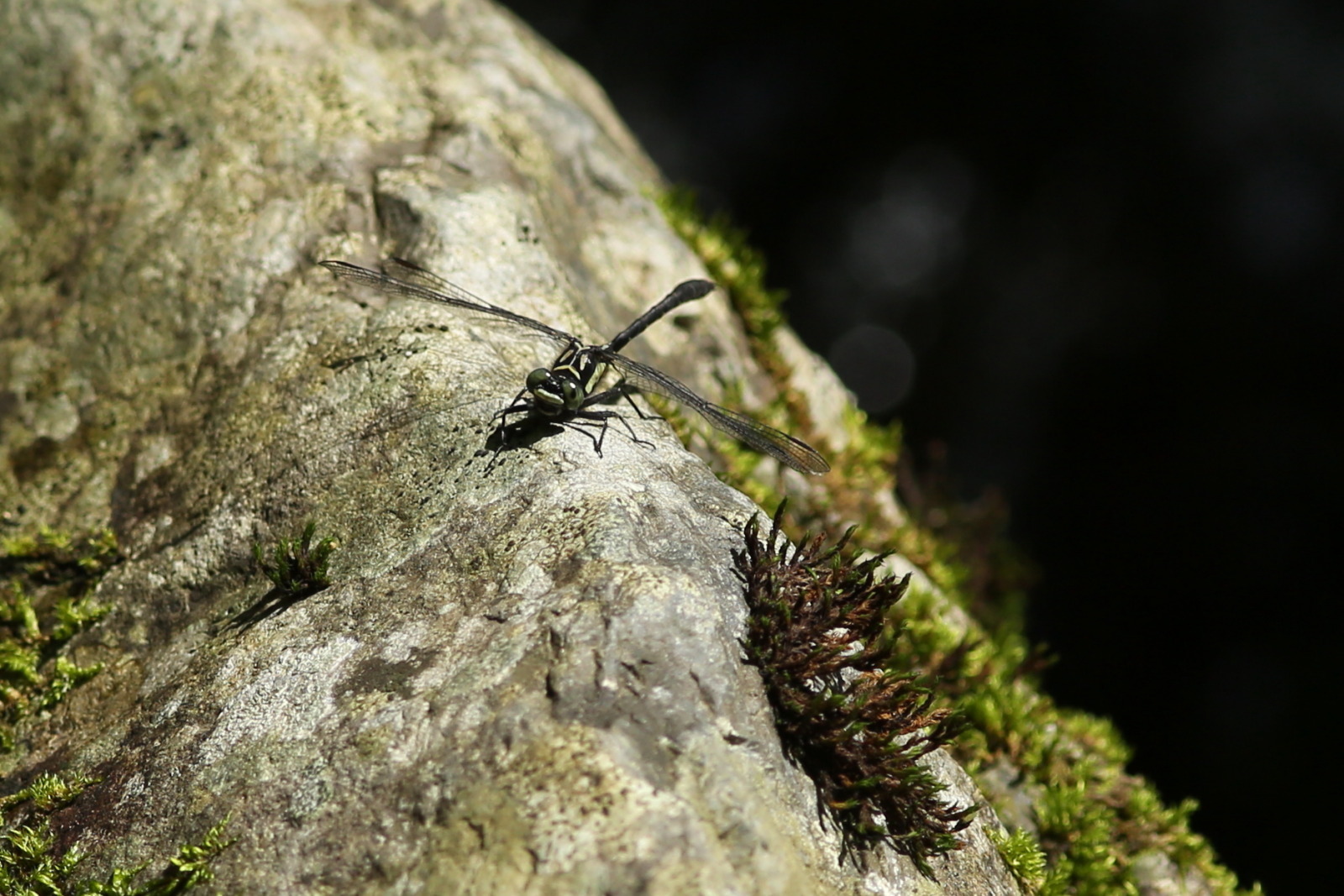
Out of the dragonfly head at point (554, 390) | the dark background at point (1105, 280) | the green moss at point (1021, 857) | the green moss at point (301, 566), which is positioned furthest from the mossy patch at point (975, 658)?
the dark background at point (1105, 280)

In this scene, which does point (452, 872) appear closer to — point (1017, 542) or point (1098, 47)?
point (1017, 542)

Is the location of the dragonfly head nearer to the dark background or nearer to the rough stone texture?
the rough stone texture

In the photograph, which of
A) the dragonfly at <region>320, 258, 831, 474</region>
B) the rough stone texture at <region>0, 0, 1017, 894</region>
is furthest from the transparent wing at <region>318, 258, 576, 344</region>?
the rough stone texture at <region>0, 0, 1017, 894</region>

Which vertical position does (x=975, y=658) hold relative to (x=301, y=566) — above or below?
above

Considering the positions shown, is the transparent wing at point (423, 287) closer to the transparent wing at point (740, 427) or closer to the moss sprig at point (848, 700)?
the transparent wing at point (740, 427)

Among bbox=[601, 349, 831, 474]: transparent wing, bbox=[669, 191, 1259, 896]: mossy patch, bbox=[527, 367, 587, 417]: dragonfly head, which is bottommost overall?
bbox=[669, 191, 1259, 896]: mossy patch

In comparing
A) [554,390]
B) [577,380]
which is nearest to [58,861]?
[554,390]

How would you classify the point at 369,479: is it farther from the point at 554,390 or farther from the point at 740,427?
the point at 740,427
